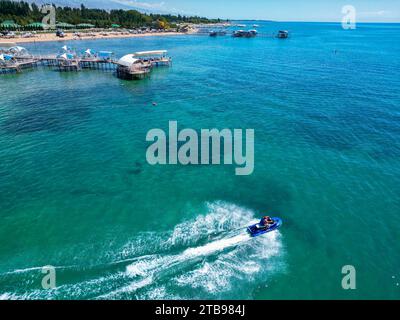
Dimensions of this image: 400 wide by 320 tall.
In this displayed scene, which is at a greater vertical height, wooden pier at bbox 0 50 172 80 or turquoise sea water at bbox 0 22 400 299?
wooden pier at bbox 0 50 172 80

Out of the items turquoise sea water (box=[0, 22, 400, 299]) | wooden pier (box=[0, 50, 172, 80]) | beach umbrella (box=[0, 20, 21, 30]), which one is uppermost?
beach umbrella (box=[0, 20, 21, 30])

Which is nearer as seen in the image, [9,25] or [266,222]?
[266,222]

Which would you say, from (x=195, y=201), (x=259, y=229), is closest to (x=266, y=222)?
(x=259, y=229)

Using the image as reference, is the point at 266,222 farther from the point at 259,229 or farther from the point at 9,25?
the point at 9,25

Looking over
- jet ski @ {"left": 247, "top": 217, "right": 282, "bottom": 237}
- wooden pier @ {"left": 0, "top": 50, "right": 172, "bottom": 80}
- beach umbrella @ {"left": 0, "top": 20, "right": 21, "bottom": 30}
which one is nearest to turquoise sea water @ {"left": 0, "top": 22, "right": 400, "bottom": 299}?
jet ski @ {"left": 247, "top": 217, "right": 282, "bottom": 237}

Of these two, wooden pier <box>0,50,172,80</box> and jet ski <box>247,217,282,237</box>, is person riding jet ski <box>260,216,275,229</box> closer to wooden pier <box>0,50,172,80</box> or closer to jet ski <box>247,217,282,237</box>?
jet ski <box>247,217,282,237</box>

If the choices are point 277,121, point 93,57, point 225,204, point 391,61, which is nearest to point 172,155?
point 225,204

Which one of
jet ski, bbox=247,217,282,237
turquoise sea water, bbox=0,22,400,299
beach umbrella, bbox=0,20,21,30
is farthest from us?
beach umbrella, bbox=0,20,21,30
